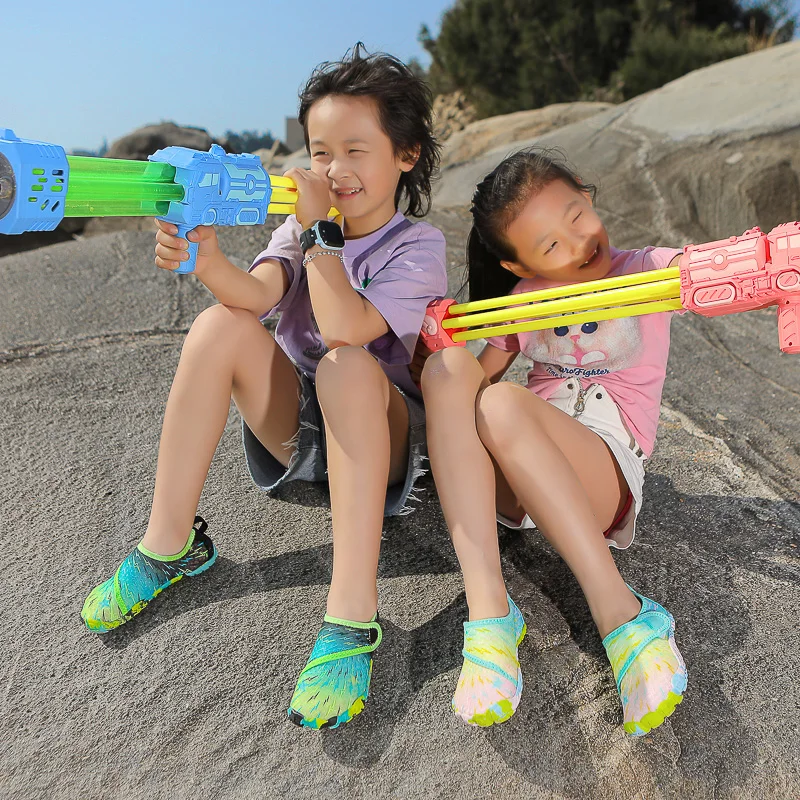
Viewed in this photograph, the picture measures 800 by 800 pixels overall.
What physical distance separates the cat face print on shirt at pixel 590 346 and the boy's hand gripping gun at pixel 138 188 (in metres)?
0.60

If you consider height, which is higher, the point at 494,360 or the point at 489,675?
the point at 494,360

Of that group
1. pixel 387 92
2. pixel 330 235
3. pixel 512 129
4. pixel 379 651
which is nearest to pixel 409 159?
pixel 387 92

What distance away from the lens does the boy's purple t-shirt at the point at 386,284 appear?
1.60m

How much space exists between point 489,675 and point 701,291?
2.28 ft

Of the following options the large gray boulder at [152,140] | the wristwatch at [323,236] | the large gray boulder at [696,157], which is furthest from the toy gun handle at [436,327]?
the large gray boulder at [152,140]

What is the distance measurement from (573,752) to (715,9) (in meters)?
13.7

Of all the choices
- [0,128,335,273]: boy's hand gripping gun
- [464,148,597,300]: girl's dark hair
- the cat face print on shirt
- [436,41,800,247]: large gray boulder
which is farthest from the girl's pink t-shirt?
[436,41,800,247]: large gray boulder

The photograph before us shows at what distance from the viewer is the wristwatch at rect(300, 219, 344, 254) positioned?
4.90 feet

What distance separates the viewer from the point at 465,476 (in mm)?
1418

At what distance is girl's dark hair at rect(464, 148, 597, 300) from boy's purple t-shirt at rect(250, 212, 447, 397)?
0.09m

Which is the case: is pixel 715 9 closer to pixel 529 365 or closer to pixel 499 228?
pixel 529 365

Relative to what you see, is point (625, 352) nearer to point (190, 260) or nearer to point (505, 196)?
point (505, 196)

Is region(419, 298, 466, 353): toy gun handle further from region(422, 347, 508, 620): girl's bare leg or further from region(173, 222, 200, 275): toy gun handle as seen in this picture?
region(173, 222, 200, 275): toy gun handle

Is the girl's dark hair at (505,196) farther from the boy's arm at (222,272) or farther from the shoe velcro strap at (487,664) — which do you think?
the shoe velcro strap at (487,664)
